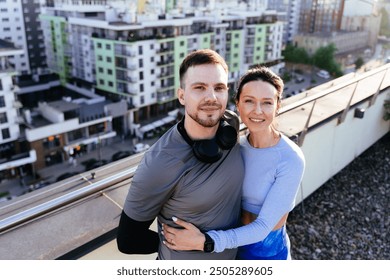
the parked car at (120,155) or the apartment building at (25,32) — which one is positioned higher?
the apartment building at (25,32)

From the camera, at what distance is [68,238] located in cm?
178

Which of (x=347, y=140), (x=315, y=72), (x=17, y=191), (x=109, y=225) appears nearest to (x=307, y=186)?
(x=347, y=140)

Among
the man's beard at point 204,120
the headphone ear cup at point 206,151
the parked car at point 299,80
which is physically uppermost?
the man's beard at point 204,120

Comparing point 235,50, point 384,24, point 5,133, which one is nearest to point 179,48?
point 235,50

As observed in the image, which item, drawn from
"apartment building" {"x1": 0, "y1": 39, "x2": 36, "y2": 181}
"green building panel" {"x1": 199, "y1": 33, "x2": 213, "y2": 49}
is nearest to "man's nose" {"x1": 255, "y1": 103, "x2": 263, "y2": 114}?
"apartment building" {"x1": 0, "y1": 39, "x2": 36, "y2": 181}

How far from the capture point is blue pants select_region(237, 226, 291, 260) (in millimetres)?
1476

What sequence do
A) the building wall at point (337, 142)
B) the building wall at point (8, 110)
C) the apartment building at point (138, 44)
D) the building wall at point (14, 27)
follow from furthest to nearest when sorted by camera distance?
the building wall at point (14, 27)
the apartment building at point (138, 44)
the building wall at point (8, 110)
the building wall at point (337, 142)

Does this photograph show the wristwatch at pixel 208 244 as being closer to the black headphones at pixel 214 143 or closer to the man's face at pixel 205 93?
the black headphones at pixel 214 143

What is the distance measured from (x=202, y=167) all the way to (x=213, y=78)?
290mm

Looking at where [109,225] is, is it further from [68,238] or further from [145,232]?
[145,232]

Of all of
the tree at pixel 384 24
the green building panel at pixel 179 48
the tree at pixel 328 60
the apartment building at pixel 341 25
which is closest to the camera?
the green building panel at pixel 179 48

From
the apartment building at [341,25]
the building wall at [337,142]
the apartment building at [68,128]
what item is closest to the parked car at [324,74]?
the apartment building at [341,25]

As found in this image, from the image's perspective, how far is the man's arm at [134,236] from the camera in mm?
1304
